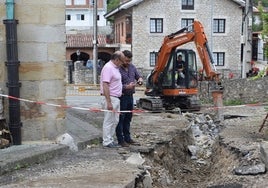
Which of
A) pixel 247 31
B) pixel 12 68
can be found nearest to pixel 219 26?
pixel 247 31

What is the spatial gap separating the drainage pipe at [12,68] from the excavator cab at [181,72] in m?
10.4

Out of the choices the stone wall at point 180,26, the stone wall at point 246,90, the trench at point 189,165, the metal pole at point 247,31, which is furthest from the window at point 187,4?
the trench at point 189,165

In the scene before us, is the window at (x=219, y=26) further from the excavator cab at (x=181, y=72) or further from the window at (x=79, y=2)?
the window at (x=79, y=2)

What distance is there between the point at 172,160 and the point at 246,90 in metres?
13.4

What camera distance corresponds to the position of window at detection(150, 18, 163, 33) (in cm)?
4156

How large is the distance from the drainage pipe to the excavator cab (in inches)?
409

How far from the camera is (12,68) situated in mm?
9109

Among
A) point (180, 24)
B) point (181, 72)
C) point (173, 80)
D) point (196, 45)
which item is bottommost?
point (173, 80)

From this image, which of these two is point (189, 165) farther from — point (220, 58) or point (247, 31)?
point (220, 58)

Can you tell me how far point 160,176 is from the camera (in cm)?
955

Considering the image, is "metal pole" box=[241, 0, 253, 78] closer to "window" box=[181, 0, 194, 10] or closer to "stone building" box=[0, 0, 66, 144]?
"window" box=[181, 0, 194, 10]

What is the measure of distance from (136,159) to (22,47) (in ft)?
9.20

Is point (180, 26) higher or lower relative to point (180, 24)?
lower

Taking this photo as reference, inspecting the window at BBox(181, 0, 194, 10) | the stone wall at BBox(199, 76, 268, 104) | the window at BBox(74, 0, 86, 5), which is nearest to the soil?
the stone wall at BBox(199, 76, 268, 104)
